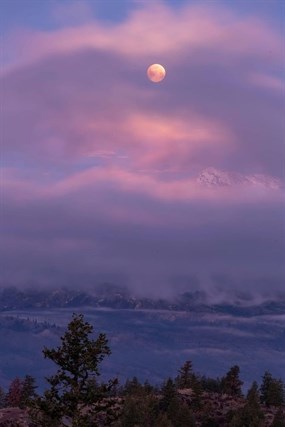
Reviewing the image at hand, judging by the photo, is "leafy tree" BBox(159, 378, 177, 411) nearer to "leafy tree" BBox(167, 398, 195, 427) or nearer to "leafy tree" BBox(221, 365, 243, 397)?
"leafy tree" BBox(167, 398, 195, 427)

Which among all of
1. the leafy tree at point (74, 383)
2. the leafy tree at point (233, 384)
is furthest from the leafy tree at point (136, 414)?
the leafy tree at point (74, 383)

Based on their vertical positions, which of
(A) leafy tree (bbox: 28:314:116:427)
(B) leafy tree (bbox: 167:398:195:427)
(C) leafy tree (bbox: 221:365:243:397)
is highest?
(C) leafy tree (bbox: 221:365:243:397)

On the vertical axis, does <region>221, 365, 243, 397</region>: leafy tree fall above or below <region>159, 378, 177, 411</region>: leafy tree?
above

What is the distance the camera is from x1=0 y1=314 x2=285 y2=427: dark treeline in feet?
134

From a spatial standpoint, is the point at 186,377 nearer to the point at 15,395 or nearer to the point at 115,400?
the point at 15,395

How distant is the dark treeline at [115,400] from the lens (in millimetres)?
40875

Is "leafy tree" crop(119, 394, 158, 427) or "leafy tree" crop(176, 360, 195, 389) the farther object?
"leafy tree" crop(176, 360, 195, 389)

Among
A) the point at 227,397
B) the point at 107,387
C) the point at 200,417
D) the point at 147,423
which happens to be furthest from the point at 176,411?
the point at 107,387

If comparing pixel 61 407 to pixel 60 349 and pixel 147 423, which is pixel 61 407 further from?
pixel 147 423

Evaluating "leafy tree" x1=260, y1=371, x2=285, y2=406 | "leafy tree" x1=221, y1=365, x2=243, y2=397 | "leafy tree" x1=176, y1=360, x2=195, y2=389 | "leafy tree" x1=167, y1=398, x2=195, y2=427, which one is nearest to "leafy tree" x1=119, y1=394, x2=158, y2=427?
"leafy tree" x1=167, y1=398, x2=195, y2=427

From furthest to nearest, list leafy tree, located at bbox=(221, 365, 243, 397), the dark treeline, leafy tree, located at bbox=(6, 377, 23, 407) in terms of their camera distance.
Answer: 1. leafy tree, located at bbox=(6, 377, 23, 407)
2. leafy tree, located at bbox=(221, 365, 243, 397)
3. the dark treeline

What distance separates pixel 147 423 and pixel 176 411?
6.20m

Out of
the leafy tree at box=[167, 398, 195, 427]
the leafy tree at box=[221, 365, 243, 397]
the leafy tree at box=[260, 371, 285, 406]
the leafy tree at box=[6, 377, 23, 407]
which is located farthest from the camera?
the leafy tree at box=[6, 377, 23, 407]

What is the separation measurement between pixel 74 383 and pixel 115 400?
3.14 m
